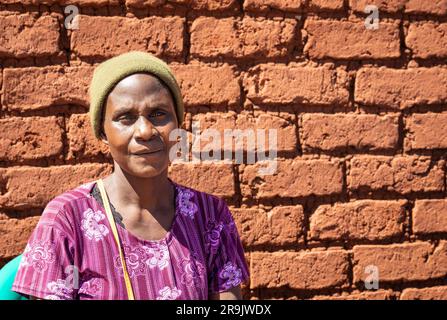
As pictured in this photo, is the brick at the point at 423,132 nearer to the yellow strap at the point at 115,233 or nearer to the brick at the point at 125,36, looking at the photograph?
the brick at the point at 125,36

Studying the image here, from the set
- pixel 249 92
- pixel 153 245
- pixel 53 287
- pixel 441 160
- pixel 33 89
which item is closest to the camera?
pixel 53 287

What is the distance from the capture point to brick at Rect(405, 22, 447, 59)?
9.47 ft

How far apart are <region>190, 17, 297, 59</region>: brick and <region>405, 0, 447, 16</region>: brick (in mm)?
557

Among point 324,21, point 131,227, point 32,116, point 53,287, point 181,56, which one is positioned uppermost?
point 324,21

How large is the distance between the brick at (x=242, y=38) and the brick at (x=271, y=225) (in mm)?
685

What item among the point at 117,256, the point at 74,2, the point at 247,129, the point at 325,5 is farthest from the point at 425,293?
the point at 74,2

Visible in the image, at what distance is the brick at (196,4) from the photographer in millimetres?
2639

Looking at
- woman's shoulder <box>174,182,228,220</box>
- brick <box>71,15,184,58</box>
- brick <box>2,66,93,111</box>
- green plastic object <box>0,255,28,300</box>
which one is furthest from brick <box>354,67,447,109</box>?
green plastic object <box>0,255,28,300</box>

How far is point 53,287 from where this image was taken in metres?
1.81

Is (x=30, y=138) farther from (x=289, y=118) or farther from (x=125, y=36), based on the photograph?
A: (x=289, y=118)

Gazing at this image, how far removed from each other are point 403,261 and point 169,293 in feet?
4.50

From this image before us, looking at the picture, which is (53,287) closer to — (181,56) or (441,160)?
(181,56)

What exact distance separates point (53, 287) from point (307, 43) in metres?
1.59

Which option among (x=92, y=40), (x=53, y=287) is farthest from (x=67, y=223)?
(x=92, y=40)
